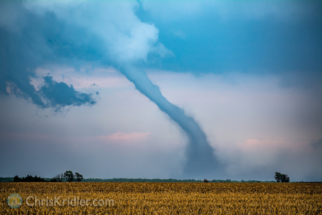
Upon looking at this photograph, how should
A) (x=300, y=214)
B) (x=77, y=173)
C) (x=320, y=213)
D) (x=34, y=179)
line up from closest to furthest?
1. (x=300, y=214)
2. (x=320, y=213)
3. (x=34, y=179)
4. (x=77, y=173)

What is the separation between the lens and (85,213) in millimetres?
17734

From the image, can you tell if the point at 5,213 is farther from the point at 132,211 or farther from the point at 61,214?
the point at 132,211

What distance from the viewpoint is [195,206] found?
67.2 feet

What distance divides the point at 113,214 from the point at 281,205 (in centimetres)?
1465

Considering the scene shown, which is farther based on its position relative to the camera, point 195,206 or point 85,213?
point 195,206

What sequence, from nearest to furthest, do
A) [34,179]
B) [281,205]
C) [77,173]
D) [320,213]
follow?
[320,213] → [281,205] → [34,179] → [77,173]

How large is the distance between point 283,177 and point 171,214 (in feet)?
328

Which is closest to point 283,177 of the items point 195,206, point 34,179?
point 34,179

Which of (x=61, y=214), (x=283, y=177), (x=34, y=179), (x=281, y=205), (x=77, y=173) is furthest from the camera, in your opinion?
(x=283, y=177)

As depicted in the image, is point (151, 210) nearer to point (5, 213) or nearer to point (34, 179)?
point (5, 213)

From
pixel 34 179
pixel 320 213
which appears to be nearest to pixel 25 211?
pixel 320 213

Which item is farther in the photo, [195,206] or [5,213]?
[195,206]

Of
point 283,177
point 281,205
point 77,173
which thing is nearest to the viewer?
point 281,205

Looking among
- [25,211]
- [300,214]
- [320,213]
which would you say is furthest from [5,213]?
[320,213]
